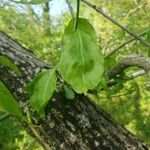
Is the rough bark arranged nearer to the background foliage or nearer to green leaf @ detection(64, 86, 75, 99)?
green leaf @ detection(64, 86, 75, 99)

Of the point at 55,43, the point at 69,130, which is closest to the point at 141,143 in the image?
the point at 69,130

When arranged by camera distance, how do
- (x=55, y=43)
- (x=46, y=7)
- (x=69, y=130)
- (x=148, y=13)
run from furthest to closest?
(x=46, y=7), (x=148, y=13), (x=55, y=43), (x=69, y=130)

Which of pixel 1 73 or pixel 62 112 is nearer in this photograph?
pixel 62 112

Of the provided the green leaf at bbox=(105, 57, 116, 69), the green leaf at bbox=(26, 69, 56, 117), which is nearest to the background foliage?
the green leaf at bbox=(105, 57, 116, 69)

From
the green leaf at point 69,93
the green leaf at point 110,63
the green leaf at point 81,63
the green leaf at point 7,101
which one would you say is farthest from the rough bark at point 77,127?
the green leaf at point 7,101

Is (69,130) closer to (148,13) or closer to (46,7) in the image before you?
(148,13)
